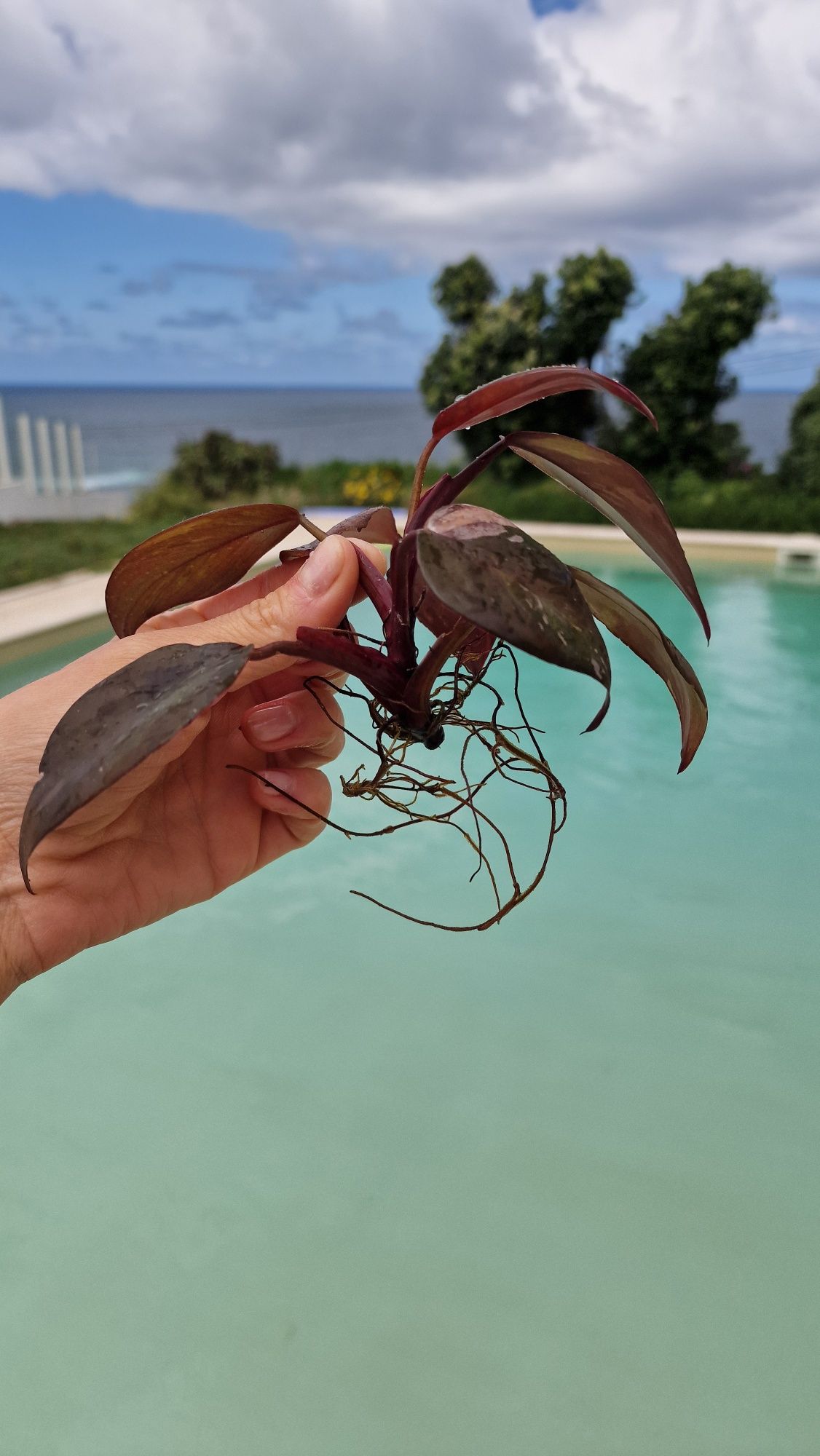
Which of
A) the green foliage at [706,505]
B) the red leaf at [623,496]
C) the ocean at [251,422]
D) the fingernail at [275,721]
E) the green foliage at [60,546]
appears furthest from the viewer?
the ocean at [251,422]

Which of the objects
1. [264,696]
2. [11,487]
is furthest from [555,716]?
[11,487]

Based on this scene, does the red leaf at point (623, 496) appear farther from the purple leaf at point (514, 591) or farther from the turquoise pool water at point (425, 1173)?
the turquoise pool water at point (425, 1173)

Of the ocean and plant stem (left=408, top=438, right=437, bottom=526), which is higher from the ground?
plant stem (left=408, top=438, right=437, bottom=526)

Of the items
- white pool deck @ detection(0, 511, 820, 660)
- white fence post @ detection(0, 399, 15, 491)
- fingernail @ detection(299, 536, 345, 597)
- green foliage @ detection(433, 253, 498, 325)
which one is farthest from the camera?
green foliage @ detection(433, 253, 498, 325)

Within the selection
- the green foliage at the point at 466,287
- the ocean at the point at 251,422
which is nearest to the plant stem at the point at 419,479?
the ocean at the point at 251,422

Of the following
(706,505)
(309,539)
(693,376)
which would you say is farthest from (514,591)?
(693,376)

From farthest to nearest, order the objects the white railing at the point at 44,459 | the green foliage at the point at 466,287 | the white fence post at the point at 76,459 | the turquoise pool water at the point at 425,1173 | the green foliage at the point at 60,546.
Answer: the green foliage at the point at 466,287 → the white fence post at the point at 76,459 → the white railing at the point at 44,459 → the green foliage at the point at 60,546 → the turquoise pool water at the point at 425,1173

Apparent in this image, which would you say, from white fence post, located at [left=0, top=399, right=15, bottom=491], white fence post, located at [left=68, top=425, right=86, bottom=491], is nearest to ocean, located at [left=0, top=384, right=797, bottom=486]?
white fence post, located at [left=0, top=399, right=15, bottom=491]

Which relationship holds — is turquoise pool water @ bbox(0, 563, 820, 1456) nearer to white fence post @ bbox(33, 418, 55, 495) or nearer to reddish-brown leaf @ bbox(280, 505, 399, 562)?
reddish-brown leaf @ bbox(280, 505, 399, 562)

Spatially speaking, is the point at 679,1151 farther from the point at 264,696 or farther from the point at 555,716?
the point at 555,716
